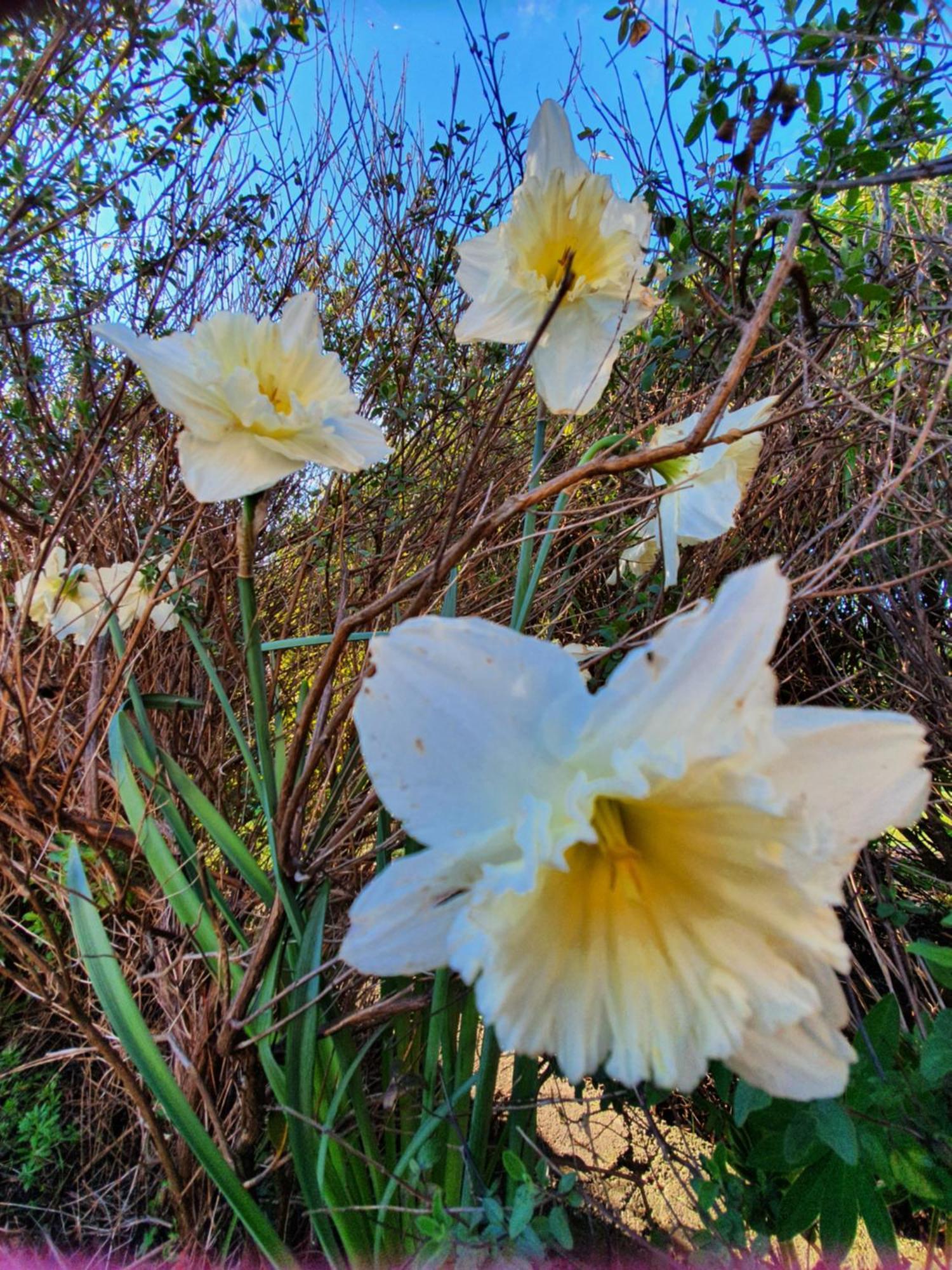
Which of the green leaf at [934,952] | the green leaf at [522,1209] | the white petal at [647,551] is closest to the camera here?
the green leaf at [522,1209]

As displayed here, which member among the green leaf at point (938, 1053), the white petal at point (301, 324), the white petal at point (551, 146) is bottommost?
the green leaf at point (938, 1053)

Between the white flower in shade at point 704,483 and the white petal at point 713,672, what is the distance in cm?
34

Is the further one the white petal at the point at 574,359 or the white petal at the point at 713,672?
the white petal at the point at 574,359

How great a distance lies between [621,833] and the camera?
386mm

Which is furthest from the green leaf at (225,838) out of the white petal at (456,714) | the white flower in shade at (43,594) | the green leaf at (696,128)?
the green leaf at (696,128)

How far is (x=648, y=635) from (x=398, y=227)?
145cm

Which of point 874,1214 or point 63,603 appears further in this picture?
point 63,603

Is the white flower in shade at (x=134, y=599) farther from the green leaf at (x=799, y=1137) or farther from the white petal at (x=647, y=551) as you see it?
the green leaf at (x=799, y=1137)

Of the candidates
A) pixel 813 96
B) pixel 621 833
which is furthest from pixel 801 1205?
pixel 813 96

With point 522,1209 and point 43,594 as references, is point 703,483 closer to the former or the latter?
point 522,1209

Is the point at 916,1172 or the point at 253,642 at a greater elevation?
the point at 253,642

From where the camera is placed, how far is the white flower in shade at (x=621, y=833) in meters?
0.32

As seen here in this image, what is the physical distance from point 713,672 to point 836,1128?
45 centimetres

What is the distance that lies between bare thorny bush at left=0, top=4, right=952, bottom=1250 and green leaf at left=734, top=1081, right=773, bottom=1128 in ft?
1.29
